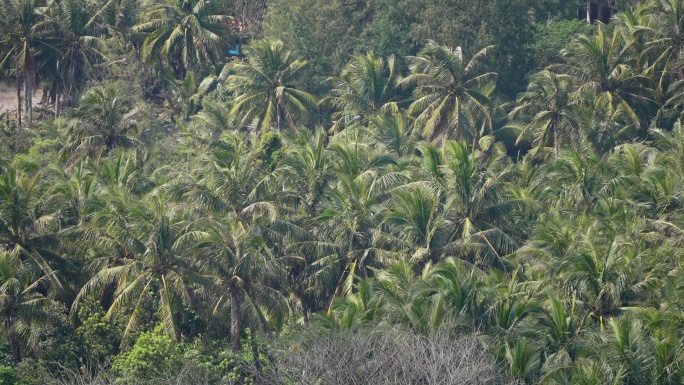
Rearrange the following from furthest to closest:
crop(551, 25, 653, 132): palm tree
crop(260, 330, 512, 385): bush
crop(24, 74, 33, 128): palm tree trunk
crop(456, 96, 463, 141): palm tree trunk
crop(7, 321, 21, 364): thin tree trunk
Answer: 1. crop(24, 74, 33, 128): palm tree trunk
2. crop(551, 25, 653, 132): palm tree
3. crop(456, 96, 463, 141): palm tree trunk
4. crop(7, 321, 21, 364): thin tree trunk
5. crop(260, 330, 512, 385): bush

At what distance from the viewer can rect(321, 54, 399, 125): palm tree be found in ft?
161

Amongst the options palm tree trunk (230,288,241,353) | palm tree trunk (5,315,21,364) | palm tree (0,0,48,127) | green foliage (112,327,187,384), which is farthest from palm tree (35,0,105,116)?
green foliage (112,327,187,384)

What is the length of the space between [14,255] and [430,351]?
12.0m

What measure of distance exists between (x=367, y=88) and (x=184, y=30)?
9817mm

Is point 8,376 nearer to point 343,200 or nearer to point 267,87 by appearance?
point 343,200

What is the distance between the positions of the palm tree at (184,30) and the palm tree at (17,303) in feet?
80.5

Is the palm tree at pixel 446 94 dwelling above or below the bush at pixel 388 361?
below

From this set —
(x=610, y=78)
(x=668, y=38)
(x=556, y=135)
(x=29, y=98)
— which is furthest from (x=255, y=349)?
(x=29, y=98)

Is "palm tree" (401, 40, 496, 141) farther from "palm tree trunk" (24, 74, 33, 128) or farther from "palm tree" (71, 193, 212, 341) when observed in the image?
"palm tree trunk" (24, 74, 33, 128)

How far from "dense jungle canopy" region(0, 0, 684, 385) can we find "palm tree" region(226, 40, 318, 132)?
0.12 m

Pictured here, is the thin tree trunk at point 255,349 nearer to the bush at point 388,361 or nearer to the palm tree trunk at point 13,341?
the bush at point 388,361

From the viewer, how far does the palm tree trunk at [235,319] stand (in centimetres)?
3044

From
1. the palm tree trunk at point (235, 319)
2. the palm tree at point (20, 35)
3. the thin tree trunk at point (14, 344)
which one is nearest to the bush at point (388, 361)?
the palm tree trunk at point (235, 319)

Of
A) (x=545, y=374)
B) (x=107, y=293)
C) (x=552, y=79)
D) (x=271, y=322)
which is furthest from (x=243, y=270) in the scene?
(x=552, y=79)
